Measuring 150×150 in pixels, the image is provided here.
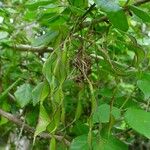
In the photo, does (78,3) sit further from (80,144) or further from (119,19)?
(80,144)

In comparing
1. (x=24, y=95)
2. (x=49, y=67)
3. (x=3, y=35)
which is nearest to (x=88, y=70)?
(x=49, y=67)

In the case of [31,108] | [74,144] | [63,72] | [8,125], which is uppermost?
[63,72]

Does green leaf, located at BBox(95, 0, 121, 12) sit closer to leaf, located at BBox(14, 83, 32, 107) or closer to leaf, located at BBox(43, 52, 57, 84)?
leaf, located at BBox(43, 52, 57, 84)

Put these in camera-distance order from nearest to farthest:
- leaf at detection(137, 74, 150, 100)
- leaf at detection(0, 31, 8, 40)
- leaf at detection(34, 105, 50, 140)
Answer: leaf at detection(34, 105, 50, 140) → leaf at detection(137, 74, 150, 100) → leaf at detection(0, 31, 8, 40)

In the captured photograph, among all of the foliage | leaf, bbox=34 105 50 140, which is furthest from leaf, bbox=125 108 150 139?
leaf, bbox=34 105 50 140

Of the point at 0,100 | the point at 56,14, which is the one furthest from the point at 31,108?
the point at 56,14

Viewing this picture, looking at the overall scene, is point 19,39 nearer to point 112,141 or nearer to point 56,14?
point 56,14

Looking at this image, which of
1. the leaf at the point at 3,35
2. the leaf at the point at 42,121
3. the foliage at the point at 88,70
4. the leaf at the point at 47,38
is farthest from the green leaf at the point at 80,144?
the leaf at the point at 3,35
